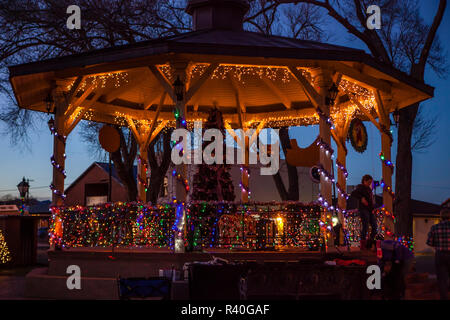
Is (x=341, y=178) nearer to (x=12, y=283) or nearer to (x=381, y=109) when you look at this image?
(x=381, y=109)

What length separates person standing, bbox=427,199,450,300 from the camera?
10.0 m

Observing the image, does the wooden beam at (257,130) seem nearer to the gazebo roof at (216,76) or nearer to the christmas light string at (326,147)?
the gazebo roof at (216,76)

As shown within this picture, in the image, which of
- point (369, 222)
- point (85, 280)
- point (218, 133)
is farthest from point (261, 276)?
point (218, 133)

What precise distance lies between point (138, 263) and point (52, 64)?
17.2 ft

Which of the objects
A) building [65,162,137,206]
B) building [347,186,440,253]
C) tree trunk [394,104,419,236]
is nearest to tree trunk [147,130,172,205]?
tree trunk [394,104,419,236]

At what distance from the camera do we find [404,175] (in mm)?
19969

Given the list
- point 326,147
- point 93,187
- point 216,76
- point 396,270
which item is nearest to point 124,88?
point 216,76

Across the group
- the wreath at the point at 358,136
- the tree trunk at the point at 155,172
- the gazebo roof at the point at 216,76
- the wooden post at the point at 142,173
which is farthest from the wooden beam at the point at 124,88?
the wreath at the point at 358,136

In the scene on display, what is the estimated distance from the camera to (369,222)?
13344mm

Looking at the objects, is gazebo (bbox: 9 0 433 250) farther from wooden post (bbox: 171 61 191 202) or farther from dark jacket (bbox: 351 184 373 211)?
dark jacket (bbox: 351 184 373 211)

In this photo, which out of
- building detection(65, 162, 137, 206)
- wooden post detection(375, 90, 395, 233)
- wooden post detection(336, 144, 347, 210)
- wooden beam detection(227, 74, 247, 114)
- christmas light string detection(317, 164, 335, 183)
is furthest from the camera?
building detection(65, 162, 137, 206)

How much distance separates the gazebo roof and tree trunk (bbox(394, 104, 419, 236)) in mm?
3194

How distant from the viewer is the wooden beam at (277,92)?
17.1 meters

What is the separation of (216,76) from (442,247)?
9106mm
